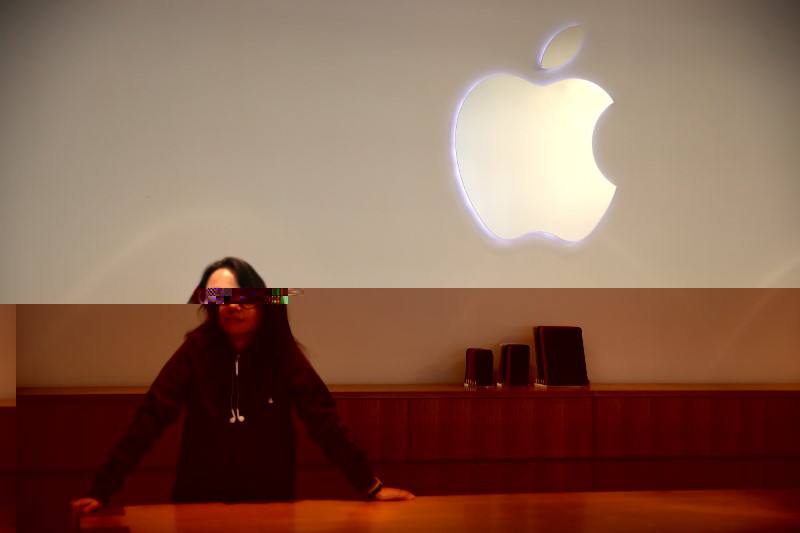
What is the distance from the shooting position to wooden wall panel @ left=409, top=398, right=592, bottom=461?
117 inches

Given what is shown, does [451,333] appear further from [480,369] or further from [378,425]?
[378,425]

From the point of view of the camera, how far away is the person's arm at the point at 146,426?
8.04 feet

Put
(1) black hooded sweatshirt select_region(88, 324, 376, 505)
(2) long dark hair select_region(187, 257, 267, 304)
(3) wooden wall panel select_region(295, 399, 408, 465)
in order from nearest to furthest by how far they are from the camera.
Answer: (1) black hooded sweatshirt select_region(88, 324, 376, 505) < (2) long dark hair select_region(187, 257, 267, 304) < (3) wooden wall panel select_region(295, 399, 408, 465)

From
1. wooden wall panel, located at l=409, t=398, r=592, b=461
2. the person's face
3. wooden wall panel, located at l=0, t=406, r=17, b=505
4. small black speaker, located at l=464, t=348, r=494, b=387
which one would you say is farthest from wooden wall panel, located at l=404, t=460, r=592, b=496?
wooden wall panel, located at l=0, t=406, r=17, b=505

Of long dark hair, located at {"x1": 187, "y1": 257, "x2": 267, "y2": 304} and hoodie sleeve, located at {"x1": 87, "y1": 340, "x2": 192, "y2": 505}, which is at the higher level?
long dark hair, located at {"x1": 187, "y1": 257, "x2": 267, "y2": 304}

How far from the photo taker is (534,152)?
333 cm

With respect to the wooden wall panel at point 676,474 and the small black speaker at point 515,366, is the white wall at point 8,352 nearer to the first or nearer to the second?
the small black speaker at point 515,366

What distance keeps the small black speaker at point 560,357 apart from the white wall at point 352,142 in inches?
8.4

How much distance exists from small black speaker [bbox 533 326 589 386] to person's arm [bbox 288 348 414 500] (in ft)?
2.78

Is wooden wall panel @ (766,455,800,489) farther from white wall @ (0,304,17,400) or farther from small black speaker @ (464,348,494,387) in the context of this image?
white wall @ (0,304,17,400)

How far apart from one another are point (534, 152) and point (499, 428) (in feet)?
3.30

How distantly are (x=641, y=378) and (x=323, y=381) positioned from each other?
1.26 metres

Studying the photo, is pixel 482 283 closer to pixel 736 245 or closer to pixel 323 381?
pixel 323 381

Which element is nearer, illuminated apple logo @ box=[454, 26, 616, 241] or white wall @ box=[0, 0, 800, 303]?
white wall @ box=[0, 0, 800, 303]
